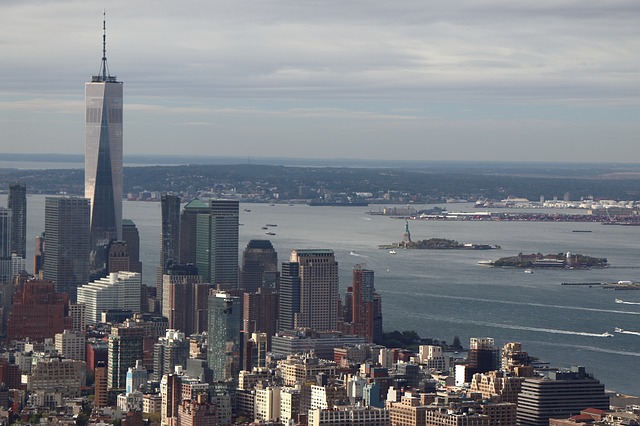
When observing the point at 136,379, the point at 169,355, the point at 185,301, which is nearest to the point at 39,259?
the point at 185,301

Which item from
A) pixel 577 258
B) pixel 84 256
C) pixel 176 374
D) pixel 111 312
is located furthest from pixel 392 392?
pixel 577 258

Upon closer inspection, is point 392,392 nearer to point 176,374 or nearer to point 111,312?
point 176,374

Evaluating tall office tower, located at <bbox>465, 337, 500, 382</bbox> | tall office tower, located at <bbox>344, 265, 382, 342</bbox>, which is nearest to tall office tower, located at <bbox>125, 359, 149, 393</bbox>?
tall office tower, located at <bbox>465, 337, 500, 382</bbox>

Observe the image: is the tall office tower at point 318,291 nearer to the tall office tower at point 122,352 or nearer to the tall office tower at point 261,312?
the tall office tower at point 261,312

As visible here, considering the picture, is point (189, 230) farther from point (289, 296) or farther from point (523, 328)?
point (523, 328)

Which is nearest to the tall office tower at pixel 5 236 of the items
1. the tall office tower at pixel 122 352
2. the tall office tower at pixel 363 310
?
the tall office tower at pixel 363 310

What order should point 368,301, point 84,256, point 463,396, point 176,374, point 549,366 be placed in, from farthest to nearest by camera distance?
point 84,256
point 368,301
point 549,366
point 176,374
point 463,396
